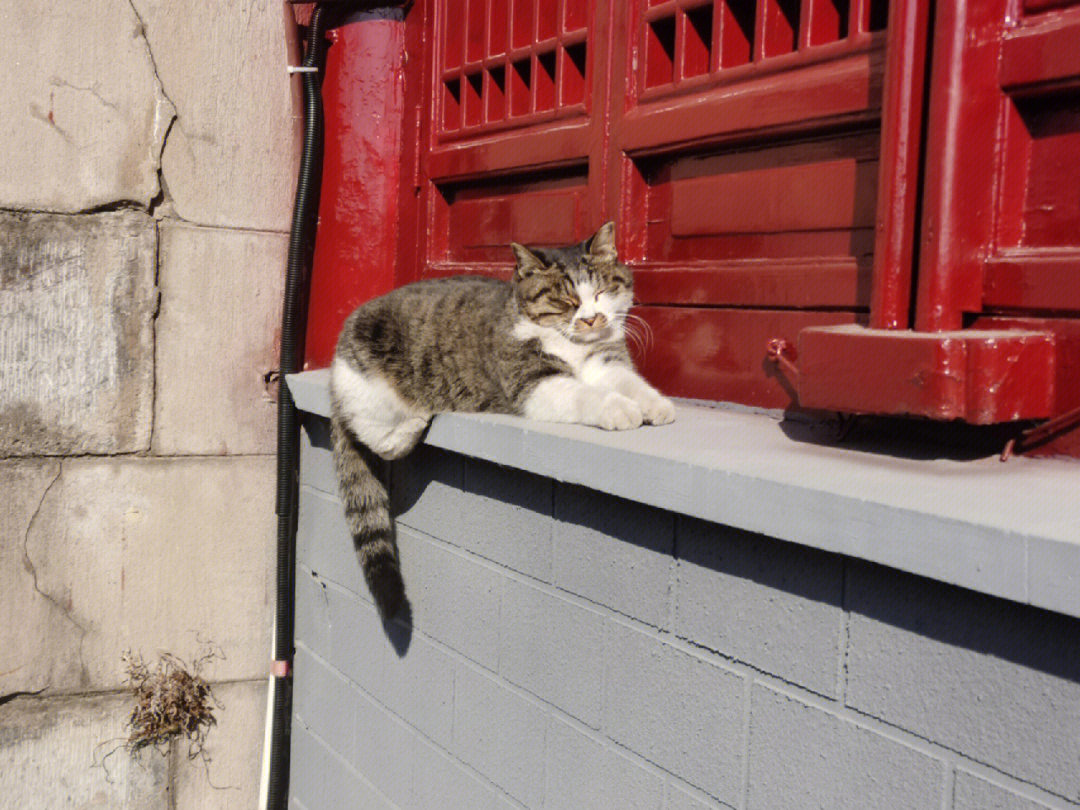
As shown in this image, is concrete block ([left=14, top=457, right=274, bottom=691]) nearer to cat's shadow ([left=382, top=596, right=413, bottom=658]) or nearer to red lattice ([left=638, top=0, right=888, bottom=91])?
cat's shadow ([left=382, top=596, right=413, bottom=658])

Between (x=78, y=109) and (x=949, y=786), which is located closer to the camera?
(x=949, y=786)

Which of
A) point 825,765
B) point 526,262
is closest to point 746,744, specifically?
point 825,765

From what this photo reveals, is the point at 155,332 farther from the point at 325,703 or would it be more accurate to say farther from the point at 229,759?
the point at 229,759

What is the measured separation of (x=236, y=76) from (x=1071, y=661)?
3.26m

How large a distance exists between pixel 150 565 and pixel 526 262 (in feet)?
6.16

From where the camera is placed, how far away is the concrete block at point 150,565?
132 inches

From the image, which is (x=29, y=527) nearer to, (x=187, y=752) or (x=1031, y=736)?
(x=187, y=752)

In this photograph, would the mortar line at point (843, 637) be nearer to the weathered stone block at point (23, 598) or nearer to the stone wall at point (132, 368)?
the stone wall at point (132, 368)

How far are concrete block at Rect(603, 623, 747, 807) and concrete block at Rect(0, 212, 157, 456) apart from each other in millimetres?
2179

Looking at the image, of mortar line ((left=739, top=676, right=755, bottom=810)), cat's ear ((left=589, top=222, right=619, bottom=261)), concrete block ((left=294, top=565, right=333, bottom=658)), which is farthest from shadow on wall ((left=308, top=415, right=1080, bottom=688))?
cat's ear ((left=589, top=222, right=619, bottom=261))

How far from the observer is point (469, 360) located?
9.42ft

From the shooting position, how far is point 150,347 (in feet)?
11.1

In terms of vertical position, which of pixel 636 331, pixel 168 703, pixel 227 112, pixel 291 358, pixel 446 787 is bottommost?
pixel 168 703

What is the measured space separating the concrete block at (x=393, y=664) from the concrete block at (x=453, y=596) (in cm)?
8
